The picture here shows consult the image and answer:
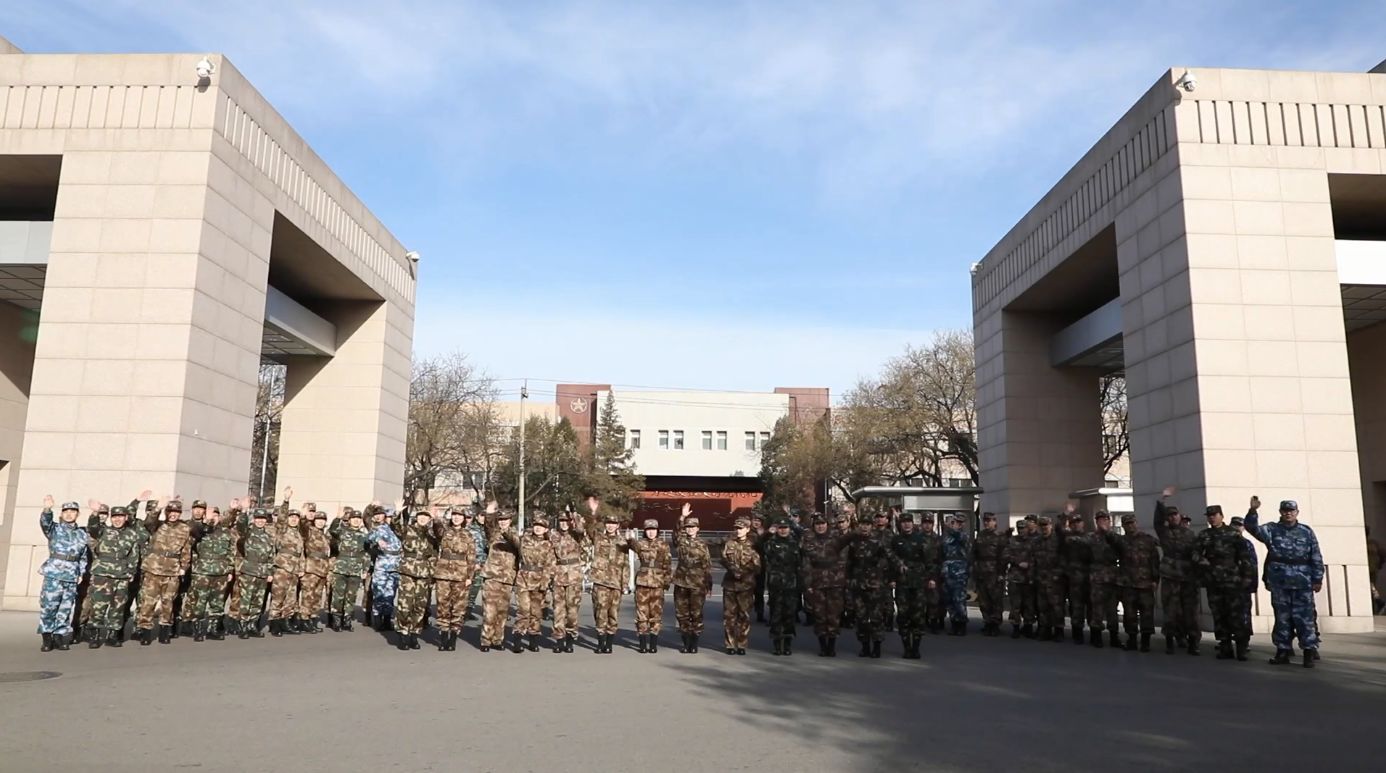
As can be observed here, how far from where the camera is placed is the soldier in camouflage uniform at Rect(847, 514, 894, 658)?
1099 cm

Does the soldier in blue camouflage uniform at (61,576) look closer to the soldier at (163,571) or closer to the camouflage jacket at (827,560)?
the soldier at (163,571)

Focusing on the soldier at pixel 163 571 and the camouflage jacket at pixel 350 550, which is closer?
the soldier at pixel 163 571

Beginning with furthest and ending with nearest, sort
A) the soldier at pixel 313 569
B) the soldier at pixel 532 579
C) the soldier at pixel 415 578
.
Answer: the soldier at pixel 313 569 < the soldier at pixel 415 578 < the soldier at pixel 532 579

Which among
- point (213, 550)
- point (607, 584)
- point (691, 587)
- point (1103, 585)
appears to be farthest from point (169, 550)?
point (1103, 585)

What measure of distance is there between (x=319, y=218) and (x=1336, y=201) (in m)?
20.9

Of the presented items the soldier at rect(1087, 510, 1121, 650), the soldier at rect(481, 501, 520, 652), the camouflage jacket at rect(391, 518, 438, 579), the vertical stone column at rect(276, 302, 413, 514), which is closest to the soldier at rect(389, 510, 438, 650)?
the camouflage jacket at rect(391, 518, 438, 579)

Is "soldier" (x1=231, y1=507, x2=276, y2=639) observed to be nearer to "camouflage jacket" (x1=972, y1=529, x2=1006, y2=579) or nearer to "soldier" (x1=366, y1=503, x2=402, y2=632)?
"soldier" (x1=366, y1=503, x2=402, y2=632)

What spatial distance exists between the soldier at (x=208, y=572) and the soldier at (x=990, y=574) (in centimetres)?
1061

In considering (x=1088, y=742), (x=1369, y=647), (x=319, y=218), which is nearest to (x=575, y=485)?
(x=319, y=218)

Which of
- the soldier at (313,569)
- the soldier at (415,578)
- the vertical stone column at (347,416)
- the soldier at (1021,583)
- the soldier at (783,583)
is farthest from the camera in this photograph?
the vertical stone column at (347,416)

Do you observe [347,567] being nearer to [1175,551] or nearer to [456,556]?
[456,556]

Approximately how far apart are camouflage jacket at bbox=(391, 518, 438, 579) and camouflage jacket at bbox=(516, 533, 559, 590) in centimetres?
130

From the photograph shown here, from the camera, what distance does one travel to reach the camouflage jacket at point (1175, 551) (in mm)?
11438

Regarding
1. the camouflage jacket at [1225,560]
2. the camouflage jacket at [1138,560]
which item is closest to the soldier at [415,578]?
the camouflage jacket at [1138,560]
